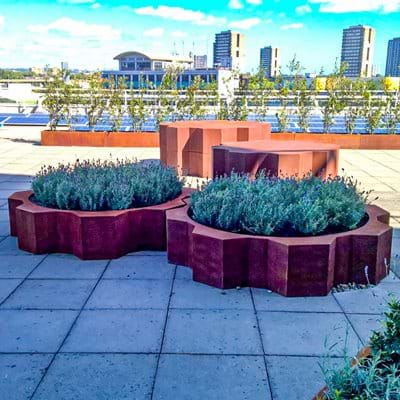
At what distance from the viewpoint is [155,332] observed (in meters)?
3.42

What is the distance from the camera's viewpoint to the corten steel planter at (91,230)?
15.8 feet

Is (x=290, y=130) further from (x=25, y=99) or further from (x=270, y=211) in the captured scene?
(x=25, y=99)

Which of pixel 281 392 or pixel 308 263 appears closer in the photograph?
pixel 281 392

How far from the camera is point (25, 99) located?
26625 millimetres

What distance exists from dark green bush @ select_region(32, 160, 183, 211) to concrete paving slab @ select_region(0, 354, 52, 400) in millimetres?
2126

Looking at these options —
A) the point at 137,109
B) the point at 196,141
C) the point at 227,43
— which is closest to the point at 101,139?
the point at 137,109

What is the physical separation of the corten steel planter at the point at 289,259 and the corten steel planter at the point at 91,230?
0.83m

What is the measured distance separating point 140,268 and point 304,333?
1828 millimetres

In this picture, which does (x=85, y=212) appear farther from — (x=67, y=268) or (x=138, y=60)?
(x=138, y=60)

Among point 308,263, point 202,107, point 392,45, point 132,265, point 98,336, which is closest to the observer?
point 98,336

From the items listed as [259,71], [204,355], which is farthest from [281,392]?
[259,71]

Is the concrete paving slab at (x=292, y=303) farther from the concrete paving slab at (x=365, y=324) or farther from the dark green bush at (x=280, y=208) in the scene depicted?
the dark green bush at (x=280, y=208)

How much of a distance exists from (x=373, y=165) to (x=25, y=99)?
69.0 ft

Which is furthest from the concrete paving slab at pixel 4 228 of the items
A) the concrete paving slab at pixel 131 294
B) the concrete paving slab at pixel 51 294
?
the concrete paving slab at pixel 131 294
